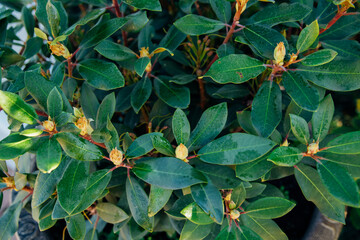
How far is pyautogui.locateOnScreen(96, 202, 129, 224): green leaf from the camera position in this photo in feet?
2.63

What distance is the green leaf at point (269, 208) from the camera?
2.21 ft

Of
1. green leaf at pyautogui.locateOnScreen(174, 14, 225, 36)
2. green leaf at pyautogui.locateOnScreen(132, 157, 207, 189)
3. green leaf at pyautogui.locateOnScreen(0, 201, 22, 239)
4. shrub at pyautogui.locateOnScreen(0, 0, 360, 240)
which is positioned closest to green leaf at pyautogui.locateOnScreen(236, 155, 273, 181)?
shrub at pyautogui.locateOnScreen(0, 0, 360, 240)

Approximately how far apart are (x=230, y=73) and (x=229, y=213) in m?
0.31

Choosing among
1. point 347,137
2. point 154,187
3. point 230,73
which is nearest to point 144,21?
point 230,73

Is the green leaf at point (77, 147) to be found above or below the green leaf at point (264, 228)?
above

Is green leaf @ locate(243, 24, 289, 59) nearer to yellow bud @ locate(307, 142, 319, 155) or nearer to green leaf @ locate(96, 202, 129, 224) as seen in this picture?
yellow bud @ locate(307, 142, 319, 155)

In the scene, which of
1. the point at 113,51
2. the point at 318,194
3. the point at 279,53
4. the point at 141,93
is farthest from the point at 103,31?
the point at 318,194

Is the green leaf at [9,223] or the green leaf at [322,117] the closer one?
the green leaf at [322,117]

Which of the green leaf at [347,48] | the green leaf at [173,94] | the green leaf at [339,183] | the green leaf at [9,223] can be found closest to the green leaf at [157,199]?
the green leaf at [173,94]

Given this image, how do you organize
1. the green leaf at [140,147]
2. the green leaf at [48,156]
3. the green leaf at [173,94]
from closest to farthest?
the green leaf at [48,156] < the green leaf at [140,147] < the green leaf at [173,94]

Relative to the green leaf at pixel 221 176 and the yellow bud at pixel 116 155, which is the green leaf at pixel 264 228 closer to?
the green leaf at pixel 221 176

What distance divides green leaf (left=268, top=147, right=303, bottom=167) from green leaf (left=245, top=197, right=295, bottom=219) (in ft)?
0.32

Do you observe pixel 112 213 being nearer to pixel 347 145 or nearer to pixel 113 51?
pixel 113 51

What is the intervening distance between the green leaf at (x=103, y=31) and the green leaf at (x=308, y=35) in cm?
38
